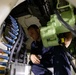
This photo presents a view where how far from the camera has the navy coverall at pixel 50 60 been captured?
132 cm

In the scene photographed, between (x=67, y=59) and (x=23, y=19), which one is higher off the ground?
(x=23, y=19)

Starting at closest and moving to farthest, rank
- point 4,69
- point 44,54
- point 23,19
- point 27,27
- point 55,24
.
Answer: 1. point 55,24
2. point 4,69
3. point 44,54
4. point 23,19
5. point 27,27

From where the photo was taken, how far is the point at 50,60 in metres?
1.55

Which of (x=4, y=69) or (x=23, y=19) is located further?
(x=23, y=19)

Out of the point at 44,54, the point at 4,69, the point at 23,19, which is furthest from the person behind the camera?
the point at 23,19

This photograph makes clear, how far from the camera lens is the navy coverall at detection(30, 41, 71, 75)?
1.32 meters

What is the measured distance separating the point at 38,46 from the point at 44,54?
0.12m

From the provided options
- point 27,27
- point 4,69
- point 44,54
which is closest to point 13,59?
point 4,69

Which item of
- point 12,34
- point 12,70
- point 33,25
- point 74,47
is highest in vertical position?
point 33,25

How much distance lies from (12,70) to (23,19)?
627 mm

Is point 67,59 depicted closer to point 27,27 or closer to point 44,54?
point 44,54

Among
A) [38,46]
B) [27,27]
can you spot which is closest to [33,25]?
[27,27]

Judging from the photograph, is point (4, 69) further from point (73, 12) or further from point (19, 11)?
point (73, 12)

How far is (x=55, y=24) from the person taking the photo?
45.3 inches
